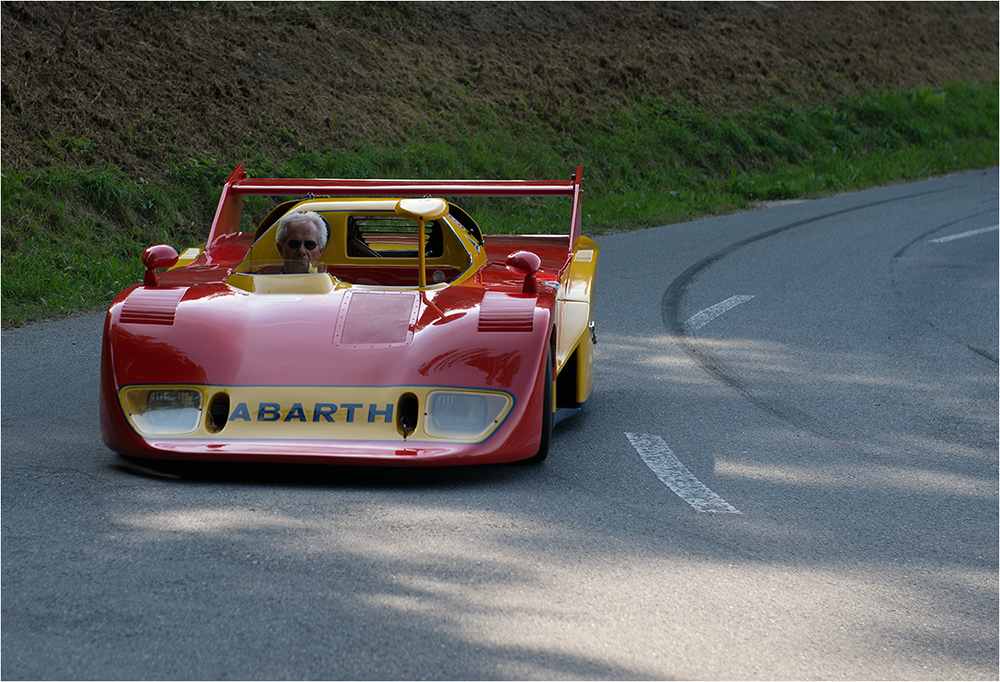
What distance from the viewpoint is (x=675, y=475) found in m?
4.79

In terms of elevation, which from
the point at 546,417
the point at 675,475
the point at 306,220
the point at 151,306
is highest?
the point at 306,220

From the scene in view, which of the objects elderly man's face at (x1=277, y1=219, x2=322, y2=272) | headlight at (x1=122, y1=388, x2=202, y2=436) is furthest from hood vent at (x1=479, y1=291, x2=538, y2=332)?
headlight at (x1=122, y1=388, x2=202, y2=436)

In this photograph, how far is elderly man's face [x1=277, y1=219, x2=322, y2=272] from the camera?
17.3 feet

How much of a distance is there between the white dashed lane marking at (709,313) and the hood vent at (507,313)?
3383 millimetres

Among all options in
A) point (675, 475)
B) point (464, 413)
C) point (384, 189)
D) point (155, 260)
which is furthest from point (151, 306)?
point (675, 475)

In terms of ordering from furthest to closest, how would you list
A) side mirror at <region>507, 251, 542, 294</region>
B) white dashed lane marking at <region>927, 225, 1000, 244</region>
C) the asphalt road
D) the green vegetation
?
white dashed lane marking at <region>927, 225, 1000, 244</region> → the green vegetation → side mirror at <region>507, 251, 542, 294</region> → the asphalt road

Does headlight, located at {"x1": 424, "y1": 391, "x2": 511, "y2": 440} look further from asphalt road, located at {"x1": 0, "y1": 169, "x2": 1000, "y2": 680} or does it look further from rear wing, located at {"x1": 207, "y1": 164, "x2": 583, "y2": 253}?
rear wing, located at {"x1": 207, "y1": 164, "x2": 583, "y2": 253}

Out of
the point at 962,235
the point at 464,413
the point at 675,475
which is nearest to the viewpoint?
the point at 464,413

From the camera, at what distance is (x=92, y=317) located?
8125 mm

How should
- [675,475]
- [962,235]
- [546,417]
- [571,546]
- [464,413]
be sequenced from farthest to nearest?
[962,235] < [675,475] < [546,417] < [464,413] < [571,546]

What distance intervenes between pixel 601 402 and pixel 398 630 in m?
3.17

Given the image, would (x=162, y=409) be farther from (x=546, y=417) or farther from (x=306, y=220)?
(x=546, y=417)

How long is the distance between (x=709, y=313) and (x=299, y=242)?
14.0 ft

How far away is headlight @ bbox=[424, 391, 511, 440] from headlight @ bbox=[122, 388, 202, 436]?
952mm
